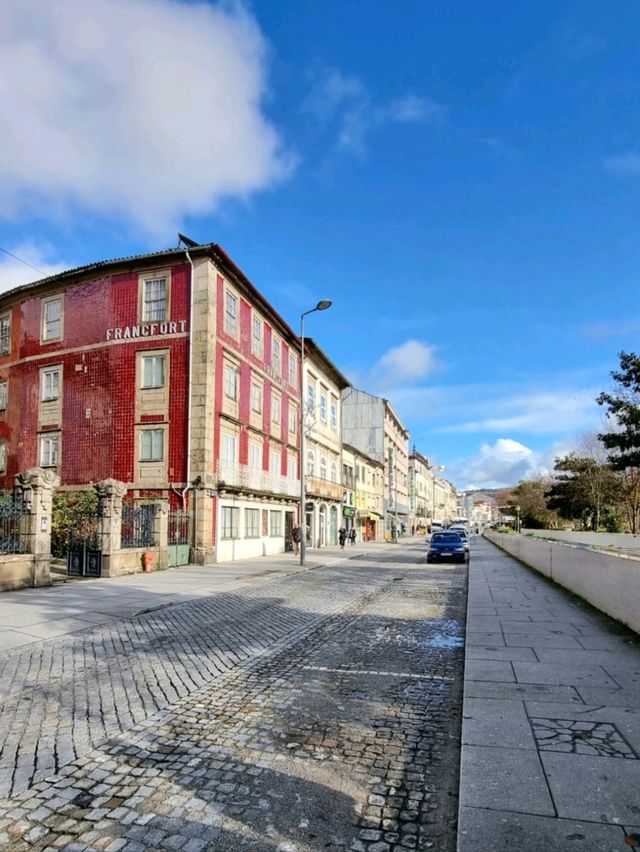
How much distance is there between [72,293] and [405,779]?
96.2 feet

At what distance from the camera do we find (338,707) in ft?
18.8

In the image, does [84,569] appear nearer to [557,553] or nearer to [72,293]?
[557,553]

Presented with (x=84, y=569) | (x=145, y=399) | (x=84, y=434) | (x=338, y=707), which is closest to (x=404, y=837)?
(x=338, y=707)

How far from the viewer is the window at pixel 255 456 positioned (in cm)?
3056

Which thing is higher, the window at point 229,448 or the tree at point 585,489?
the window at point 229,448

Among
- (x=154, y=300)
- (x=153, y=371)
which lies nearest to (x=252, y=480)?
(x=153, y=371)

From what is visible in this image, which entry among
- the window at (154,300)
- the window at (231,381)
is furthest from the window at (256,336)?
the window at (154,300)

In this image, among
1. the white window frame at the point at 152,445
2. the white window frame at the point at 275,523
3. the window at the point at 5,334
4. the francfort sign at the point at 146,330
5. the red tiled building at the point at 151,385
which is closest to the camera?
the red tiled building at the point at 151,385

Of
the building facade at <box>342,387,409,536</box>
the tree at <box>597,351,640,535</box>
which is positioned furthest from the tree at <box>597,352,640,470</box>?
the building facade at <box>342,387,409,536</box>

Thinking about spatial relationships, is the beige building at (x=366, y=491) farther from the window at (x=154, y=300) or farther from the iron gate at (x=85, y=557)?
the iron gate at (x=85, y=557)

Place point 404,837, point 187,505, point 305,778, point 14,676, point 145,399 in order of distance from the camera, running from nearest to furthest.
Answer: point 404,837, point 305,778, point 14,676, point 187,505, point 145,399

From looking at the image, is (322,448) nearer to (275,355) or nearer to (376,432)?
(275,355)

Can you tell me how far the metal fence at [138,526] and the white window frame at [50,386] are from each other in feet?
36.2

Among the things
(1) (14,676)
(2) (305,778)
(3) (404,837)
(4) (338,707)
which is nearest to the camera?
(3) (404,837)
